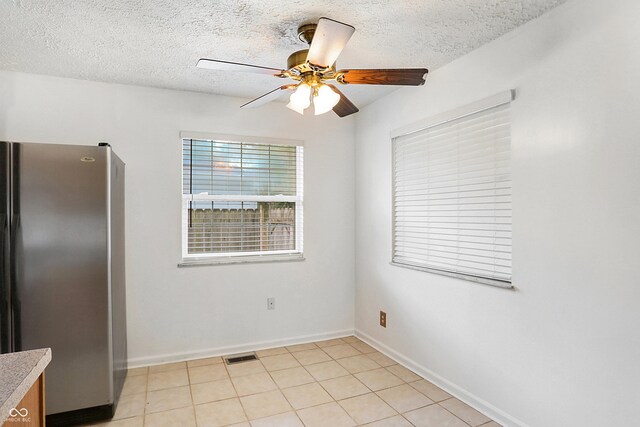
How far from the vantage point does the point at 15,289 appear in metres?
2.12

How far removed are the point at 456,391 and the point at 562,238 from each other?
1.32 metres

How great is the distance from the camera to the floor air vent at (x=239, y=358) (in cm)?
323

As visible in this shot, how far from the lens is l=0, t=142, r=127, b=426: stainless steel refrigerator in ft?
Result: 6.97

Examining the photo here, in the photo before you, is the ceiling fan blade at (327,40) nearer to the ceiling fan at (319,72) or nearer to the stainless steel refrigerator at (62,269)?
the ceiling fan at (319,72)

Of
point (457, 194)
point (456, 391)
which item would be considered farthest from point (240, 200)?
point (456, 391)

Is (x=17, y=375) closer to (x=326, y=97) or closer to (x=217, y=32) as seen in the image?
(x=326, y=97)

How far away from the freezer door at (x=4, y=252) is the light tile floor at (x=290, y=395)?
814 millimetres

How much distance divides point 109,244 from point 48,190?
→ 0.45m

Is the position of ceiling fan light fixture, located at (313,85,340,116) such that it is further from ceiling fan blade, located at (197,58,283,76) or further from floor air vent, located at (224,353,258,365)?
floor air vent, located at (224,353,258,365)

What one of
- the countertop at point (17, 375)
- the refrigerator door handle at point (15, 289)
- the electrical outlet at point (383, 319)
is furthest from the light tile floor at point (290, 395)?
the countertop at point (17, 375)

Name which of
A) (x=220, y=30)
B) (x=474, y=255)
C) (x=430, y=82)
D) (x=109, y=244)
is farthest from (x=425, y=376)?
Result: (x=220, y=30)

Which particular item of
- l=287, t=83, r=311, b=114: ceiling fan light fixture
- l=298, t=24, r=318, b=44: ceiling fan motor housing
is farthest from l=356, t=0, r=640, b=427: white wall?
l=287, t=83, r=311, b=114: ceiling fan light fixture

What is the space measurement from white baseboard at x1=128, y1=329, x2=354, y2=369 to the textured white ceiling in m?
2.31

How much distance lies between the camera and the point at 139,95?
3127mm
